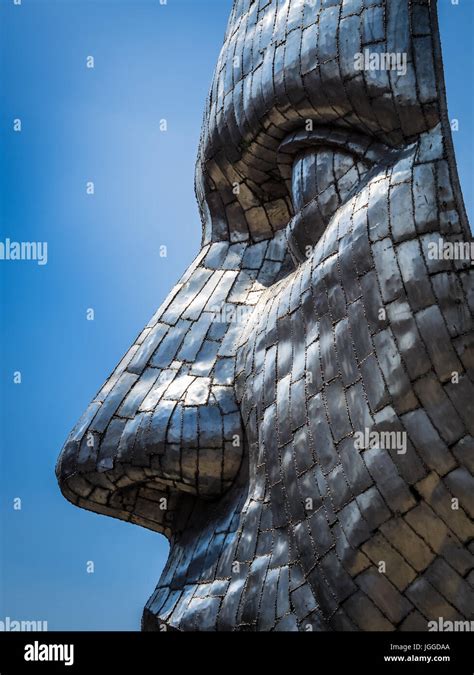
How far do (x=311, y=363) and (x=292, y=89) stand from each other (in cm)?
121

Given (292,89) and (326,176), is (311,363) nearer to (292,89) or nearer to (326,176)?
(326,176)

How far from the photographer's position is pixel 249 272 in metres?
5.75

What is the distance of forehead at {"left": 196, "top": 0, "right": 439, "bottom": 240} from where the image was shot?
464 centimetres

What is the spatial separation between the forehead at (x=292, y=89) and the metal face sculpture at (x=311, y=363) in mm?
10

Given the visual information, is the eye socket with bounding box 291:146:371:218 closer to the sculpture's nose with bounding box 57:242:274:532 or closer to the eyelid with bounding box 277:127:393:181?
the eyelid with bounding box 277:127:393:181

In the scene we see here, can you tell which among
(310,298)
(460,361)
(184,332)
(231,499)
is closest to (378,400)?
(460,361)

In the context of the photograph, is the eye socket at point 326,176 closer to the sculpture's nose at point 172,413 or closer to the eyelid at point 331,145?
the eyelid at point 331,145

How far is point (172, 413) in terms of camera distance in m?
5.28

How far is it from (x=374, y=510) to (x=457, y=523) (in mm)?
303

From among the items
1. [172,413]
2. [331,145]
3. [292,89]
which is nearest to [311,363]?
[172,413]

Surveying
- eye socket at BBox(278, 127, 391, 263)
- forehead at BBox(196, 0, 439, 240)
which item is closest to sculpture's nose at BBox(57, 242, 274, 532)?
forehead at BBox(196, 0, 439, 240)

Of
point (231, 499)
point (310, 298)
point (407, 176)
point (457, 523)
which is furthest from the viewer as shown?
point (231, 499)

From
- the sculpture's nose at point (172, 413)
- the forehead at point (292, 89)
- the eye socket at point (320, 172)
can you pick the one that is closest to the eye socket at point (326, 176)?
the eye socket at point (320, 172)
